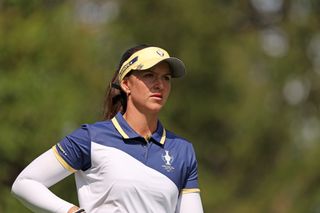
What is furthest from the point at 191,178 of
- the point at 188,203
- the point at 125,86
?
the point at 125,86

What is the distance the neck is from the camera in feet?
23.3

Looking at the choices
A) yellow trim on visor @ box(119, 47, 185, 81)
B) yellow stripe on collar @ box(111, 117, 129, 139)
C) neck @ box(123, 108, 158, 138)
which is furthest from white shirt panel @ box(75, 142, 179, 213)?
Answer: yellow trim on visor @ box(119, 47, 185, 81)

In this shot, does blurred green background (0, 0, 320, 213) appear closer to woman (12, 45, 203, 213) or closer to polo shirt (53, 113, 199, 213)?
woman (12, 45, 203, 213)

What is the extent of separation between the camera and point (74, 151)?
6859mm

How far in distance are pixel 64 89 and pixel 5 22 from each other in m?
1.36

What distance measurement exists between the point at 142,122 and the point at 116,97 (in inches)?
10.8

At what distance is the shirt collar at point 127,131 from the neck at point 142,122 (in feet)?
0.09

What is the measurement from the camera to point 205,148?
3042 cm

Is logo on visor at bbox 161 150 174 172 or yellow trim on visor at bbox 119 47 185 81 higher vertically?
yellow trim on visor at bbox 119 47 185 81

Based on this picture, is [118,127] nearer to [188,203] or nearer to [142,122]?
[142,122]

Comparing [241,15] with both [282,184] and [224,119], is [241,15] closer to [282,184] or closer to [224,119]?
[224,119]

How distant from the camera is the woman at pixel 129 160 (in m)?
6.79

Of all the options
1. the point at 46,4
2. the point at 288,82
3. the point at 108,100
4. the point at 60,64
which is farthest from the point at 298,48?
the point at 108,100

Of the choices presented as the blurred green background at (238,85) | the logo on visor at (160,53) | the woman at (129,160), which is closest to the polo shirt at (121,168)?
the woman at (129,160)
